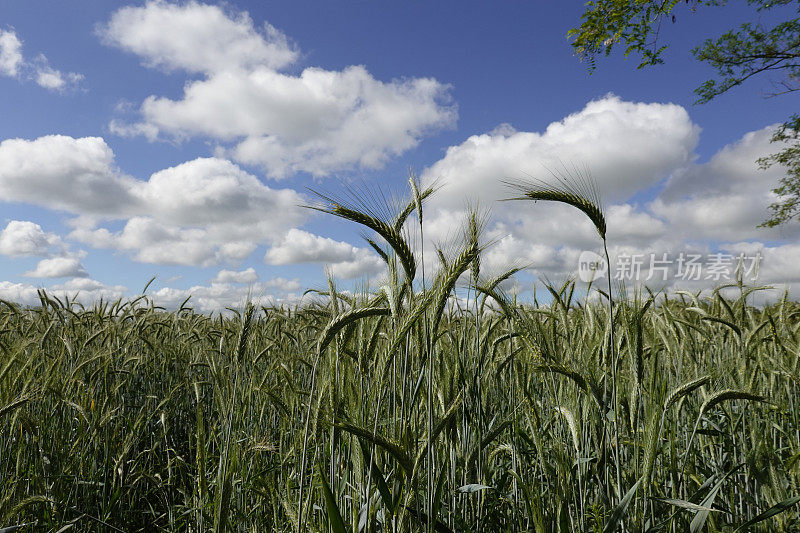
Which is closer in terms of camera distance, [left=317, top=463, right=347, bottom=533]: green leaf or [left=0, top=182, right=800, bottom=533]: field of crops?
[left=317, top=463, right=347, bottom=533]: green leaf

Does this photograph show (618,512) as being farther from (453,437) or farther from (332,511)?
(332,511)

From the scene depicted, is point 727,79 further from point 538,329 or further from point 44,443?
point 44,443

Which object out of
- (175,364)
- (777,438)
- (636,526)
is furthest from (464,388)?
(175,364)

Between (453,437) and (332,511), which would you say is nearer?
(332,511)

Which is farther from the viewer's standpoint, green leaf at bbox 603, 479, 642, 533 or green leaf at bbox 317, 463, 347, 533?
green leaf at bbox 603, 479, 642, 533

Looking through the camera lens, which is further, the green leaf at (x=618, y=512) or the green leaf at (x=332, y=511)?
the green leaf at (x=618, y=512)

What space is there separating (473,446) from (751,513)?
5.64 ft

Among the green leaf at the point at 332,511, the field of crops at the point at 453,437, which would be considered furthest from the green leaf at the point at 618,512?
the green leaf at the point at 332,511

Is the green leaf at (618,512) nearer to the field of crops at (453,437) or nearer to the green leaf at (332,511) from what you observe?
the field of crops at (453,437)

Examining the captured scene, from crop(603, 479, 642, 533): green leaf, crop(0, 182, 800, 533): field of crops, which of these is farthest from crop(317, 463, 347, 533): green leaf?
crop(603, 479, 642, 533): green leaf

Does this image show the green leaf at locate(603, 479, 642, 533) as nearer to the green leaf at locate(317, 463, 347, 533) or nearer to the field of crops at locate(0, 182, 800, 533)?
the field of crops at locate(0, 182, 800, 533)

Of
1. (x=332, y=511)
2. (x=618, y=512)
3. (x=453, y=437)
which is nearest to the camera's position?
(x=332, y=511)

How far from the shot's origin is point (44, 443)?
328 cm

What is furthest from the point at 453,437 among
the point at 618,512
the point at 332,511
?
the point at 332,511
